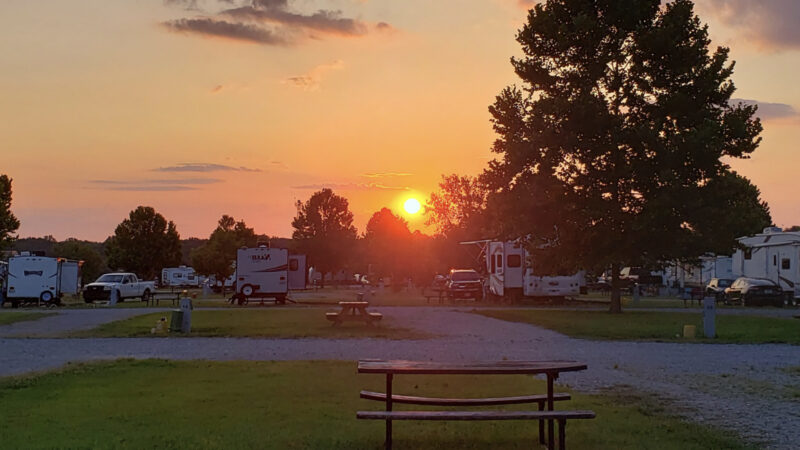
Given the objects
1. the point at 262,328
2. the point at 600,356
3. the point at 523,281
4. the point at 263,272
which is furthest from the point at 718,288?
the point at 600,356

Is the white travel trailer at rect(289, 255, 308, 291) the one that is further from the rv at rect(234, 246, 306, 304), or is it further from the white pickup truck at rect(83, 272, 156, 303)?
the white pickup truck at rect(83, 272, 156, 303)

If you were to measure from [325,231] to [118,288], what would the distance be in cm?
5618

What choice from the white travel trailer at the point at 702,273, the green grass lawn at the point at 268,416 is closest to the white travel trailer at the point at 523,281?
the white travel trailer at the point at 702,273

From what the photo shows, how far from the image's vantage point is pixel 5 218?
56.9 metres

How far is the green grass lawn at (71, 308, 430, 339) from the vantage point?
2236 centimetres

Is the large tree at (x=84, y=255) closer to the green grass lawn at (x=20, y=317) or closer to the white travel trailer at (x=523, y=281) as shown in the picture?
the green grass lawn at (x=20, y=317)

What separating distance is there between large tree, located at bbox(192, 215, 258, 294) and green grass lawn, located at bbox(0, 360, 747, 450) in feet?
241

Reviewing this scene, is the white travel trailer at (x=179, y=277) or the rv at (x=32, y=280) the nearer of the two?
the rv at (x=32, y=280)

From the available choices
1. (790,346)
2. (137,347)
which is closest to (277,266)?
(137,347)

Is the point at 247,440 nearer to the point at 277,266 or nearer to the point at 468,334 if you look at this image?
the point at 468,334

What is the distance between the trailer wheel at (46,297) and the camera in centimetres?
4355

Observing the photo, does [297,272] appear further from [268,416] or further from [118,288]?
[268,416]

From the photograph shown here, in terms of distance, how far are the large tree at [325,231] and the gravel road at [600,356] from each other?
3047 inches

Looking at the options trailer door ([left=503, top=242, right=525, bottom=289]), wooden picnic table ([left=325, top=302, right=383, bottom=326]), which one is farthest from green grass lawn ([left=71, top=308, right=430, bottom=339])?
trailer door ([left=503, top=242, right=525, bottom=289])
